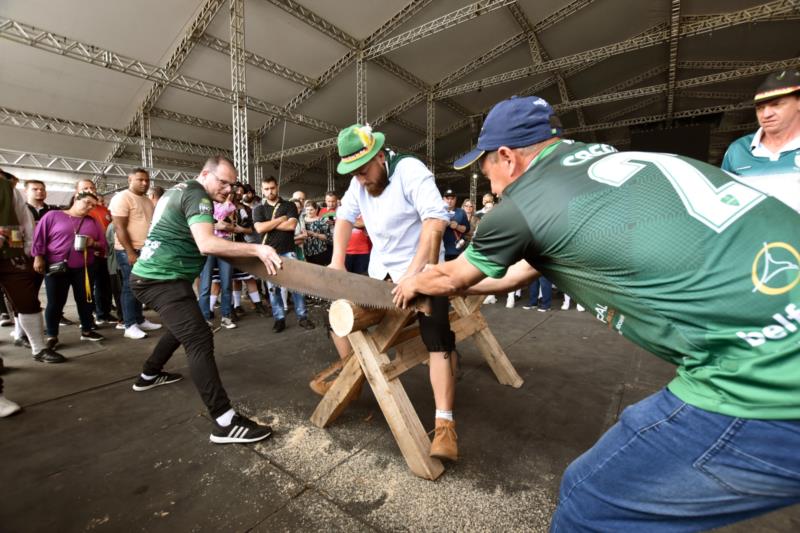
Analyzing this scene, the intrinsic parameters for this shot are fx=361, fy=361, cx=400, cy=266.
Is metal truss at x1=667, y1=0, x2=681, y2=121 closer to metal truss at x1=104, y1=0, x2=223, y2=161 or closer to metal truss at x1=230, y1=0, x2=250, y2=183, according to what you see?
metal truss at x1=230, y1=0, x2=250, y2=183

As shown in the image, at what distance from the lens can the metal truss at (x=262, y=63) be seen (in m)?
9.99

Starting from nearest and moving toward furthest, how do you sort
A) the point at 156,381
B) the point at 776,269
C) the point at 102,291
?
the point at 776,269 → the point at 156,381 → the point at 102,291

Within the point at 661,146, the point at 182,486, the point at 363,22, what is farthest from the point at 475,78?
the point at 182,486

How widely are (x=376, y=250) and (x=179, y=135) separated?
14.6 m

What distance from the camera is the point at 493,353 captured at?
3.33 metres

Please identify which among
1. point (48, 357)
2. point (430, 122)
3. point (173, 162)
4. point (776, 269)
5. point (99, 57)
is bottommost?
point (48, 357)

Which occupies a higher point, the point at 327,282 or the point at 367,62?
the point at 367,62

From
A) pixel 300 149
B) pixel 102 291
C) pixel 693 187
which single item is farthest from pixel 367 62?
pixel 693 187

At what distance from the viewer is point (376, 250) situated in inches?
107

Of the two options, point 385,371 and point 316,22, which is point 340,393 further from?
point 316,22

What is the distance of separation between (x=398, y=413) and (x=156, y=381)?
2536 millimetres

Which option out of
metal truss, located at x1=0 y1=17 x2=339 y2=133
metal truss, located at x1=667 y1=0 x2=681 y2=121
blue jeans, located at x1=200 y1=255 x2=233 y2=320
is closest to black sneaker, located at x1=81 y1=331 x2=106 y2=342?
blue jeans, located at x1=200 y1=255 x2=233 y2=320

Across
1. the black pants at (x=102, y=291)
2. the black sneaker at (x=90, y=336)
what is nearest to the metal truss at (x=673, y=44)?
the black pants at (x=102, y=291)

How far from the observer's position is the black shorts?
230 centimetres
